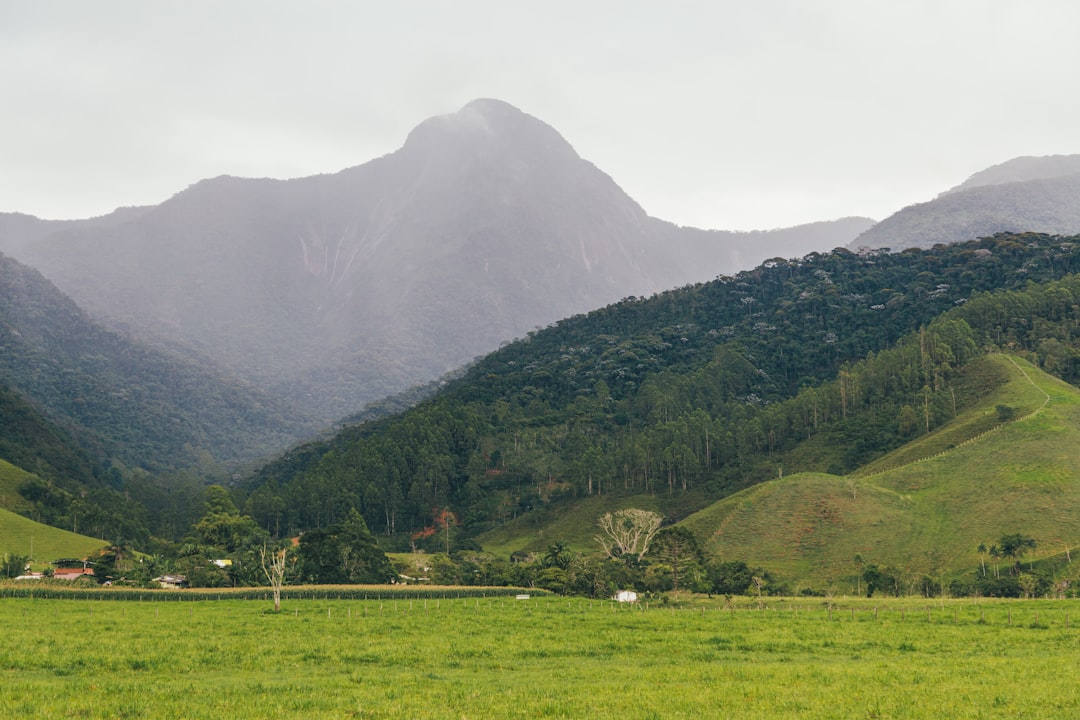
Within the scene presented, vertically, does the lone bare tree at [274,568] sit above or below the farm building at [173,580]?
above

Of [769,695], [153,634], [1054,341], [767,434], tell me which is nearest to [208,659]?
[153,634]

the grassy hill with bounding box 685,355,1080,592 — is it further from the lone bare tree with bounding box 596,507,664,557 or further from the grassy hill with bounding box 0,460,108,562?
the grassy hill with bounding box 0,460,108,562

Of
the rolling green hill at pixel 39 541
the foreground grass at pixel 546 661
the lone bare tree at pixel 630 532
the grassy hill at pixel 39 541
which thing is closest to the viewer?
the foreground grass at pixel 546 661

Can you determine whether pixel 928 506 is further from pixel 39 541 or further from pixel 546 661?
pixel 39 541

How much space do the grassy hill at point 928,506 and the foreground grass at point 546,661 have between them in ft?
128

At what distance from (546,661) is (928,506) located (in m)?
85.6

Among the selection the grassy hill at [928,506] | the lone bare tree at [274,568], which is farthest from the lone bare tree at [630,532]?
the lone bare tree at [274,568]

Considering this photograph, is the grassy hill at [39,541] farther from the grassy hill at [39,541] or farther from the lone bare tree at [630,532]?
the lone bare tree at [630,532]

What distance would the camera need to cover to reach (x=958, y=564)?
9588 centimetres

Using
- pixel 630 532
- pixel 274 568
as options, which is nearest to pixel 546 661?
pixel 274 568

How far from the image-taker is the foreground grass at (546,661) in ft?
106

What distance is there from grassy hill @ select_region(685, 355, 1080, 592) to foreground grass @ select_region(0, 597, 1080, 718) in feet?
128

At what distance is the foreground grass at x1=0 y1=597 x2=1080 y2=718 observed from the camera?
32.2 metres

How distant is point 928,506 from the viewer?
374 feet
